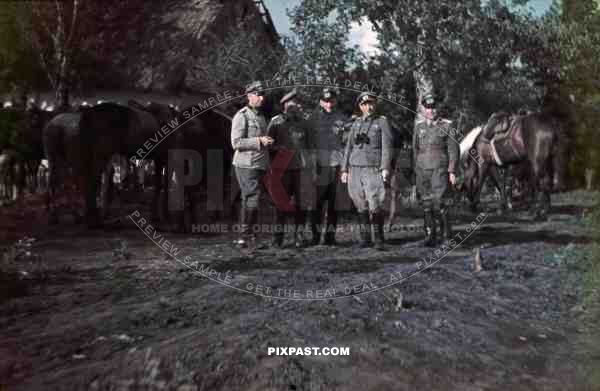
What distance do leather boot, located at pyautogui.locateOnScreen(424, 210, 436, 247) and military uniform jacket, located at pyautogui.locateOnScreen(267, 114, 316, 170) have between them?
5.04 feet

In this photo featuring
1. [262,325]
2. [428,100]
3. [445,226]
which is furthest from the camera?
[445,226]

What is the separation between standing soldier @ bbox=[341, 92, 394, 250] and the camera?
215 inches

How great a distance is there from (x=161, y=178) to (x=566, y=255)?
14.9 ft

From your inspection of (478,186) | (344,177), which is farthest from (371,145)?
(478,186)

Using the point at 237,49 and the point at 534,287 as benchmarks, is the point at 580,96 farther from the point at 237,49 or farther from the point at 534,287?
the point at 237,49

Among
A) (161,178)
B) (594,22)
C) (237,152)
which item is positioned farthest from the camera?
(161,178)

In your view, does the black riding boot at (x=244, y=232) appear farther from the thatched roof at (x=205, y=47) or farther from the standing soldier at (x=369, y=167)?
the thatched roof at (x=205, y=47)

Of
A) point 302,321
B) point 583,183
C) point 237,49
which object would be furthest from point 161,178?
point 583,183

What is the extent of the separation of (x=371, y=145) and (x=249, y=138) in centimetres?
138

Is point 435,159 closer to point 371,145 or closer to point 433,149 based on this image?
point 433,149

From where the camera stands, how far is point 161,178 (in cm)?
630

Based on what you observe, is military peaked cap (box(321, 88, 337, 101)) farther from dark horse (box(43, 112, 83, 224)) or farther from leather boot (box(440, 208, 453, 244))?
leather boot (box(440, 208, 453, 244))

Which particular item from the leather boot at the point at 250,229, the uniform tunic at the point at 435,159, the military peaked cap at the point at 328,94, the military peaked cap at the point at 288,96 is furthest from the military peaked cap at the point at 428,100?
the leather boot at the point at 250,229

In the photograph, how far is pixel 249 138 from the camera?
16.5 feet
